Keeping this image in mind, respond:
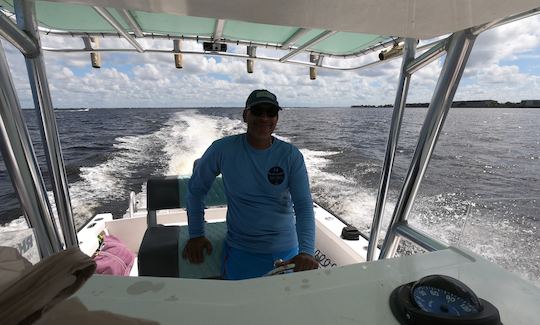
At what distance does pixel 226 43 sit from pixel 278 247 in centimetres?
125

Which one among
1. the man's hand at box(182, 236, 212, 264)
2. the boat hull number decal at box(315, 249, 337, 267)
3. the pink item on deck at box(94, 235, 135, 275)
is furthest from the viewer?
the boat hull number decal at box(315, 249, 337, 267)

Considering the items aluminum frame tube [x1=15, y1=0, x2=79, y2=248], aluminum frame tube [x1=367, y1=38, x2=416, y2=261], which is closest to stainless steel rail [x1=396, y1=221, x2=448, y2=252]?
aluminum frame tube [x1=367, y1=38, x2=416, y2=261]

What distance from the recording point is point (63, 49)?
1636 mm

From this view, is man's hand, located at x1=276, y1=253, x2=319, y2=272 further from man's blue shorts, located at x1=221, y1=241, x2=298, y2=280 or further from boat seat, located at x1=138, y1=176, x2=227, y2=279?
boat seat, located at x1=138, y1=176, x2=227, y2=279

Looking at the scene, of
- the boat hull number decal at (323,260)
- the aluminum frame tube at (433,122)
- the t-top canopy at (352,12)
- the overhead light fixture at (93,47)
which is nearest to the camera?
the t-top canopy at (352,12)

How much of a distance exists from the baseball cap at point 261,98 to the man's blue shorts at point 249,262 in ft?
2.37

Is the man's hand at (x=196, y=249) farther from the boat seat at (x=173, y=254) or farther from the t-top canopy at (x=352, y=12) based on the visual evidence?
the t-top canopy at (x=352, y=12)

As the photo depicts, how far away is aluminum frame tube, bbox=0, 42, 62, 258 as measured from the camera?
2.66 ft

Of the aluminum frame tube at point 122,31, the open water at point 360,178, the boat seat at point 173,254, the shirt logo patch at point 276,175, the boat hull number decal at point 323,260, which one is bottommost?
the open water at point 360,178

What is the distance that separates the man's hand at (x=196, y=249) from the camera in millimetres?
1613

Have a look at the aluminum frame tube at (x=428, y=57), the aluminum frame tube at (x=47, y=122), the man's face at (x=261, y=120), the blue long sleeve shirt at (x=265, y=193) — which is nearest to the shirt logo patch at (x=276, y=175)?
the blue long sleeve shirt at (x=265, y=193)

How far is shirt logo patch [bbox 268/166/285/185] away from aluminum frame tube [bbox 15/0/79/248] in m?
0.82

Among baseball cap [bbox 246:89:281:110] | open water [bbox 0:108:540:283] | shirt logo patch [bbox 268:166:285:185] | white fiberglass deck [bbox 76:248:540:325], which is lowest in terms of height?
open water [bbox 0:108:540:283]

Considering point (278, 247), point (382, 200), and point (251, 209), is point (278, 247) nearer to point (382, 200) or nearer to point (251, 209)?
point (251, 209)
